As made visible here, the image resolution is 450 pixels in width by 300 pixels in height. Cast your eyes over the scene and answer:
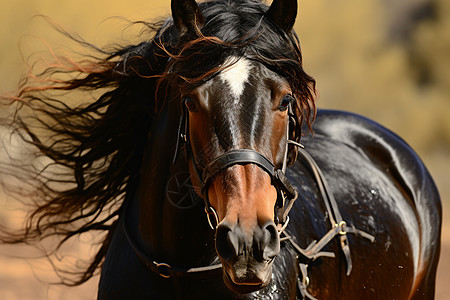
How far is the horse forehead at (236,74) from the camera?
2166mm

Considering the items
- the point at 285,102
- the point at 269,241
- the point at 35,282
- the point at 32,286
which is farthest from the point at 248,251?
the point at 35,282

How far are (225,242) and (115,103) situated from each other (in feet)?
4.03

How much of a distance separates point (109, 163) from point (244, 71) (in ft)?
3.67

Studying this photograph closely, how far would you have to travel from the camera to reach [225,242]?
6.53 ft

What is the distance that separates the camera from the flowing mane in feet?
7.61

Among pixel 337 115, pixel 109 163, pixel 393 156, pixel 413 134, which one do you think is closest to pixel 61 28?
pixel 109 163

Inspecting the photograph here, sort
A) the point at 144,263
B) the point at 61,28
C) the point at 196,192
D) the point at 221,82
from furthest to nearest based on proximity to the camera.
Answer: the point at 61,28 < the point at 144,263 < the point at 196,192 < the point at 221,82

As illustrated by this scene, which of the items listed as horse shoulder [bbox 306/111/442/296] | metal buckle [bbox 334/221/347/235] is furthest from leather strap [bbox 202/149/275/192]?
horse shoulder [bbox 306/111/442/296]

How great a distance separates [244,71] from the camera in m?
2.22

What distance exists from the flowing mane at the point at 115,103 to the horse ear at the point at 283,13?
4 centimetres

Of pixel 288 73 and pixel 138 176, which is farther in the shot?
pixel 138 176

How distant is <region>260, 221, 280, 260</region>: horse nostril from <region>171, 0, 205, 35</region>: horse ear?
0.80 metres

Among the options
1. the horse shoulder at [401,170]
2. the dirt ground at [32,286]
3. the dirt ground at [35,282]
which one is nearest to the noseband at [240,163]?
the horse shoulder at [401,170]

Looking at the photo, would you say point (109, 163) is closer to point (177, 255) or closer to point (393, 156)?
point (177, 255)
